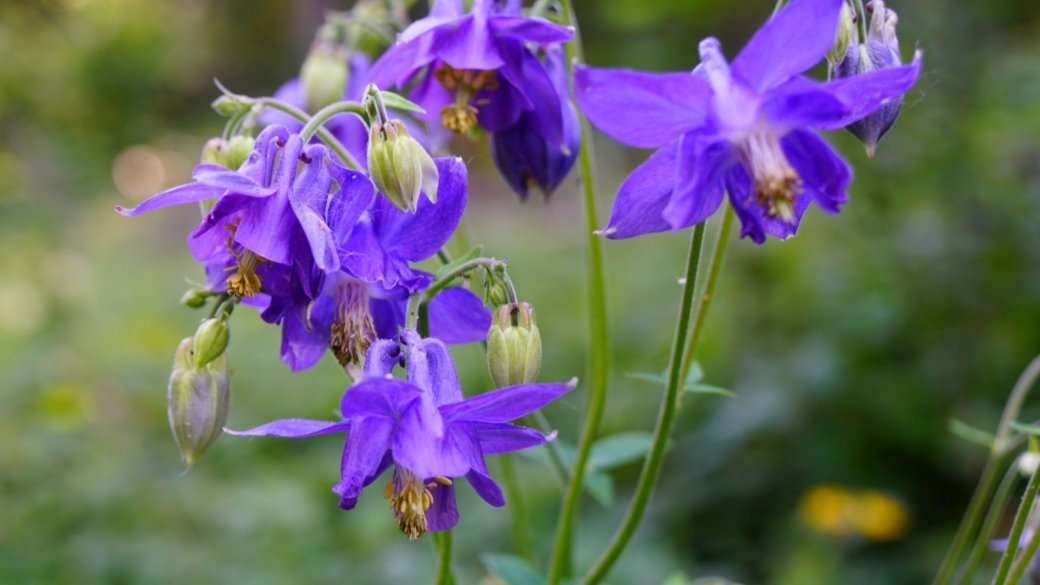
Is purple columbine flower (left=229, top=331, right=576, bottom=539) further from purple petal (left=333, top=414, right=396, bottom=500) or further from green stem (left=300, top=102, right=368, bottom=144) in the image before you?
green stem (left=300, top=102, right=368, bottom=144)

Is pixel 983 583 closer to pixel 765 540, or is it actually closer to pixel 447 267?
pixel 765 540

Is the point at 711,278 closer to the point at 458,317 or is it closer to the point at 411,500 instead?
the point at 458,317

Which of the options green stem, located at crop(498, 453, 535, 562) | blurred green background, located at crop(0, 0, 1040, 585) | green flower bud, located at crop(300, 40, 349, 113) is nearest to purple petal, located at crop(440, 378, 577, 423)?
green stem, located at crop(498, 453, 535, 562)

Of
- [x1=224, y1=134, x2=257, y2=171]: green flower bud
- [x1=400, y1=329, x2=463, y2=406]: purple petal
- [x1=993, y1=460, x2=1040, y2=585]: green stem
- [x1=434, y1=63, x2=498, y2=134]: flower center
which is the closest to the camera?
[x1=400, y1=329, x2=463, y2=406]: purple petal

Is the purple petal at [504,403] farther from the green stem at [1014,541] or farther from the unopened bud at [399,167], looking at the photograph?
the green stem at [1014,541]

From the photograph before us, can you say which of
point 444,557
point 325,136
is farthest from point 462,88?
point 444,557

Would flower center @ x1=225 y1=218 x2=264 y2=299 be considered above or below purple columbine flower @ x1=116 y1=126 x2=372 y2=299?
below

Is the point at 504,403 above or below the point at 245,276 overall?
below
